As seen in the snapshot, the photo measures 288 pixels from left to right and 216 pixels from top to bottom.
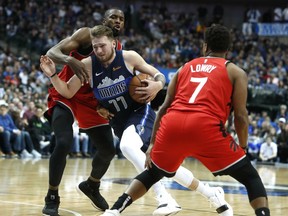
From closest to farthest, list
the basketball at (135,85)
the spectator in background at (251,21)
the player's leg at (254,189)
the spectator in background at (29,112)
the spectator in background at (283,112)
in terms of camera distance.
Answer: the player's leg at (254,189) → the basketball at (135,85) → the spectator in background at (29,112) → the spectator in background at (283,112) → the spectator in background at (251,21)

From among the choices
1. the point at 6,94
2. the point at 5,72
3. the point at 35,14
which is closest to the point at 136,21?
the point at 35,14

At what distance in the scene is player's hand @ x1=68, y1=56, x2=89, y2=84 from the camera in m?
5.94

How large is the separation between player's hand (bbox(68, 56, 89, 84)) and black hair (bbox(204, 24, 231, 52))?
1342 millimetres

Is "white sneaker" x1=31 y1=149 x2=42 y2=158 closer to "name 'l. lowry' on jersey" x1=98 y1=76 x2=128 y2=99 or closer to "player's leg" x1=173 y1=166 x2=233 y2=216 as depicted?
"name 'l. lowry' on jersey" x1=98 y1=76 x2=128 y2=99

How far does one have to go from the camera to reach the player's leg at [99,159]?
673 cm

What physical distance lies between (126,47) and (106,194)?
690 inches

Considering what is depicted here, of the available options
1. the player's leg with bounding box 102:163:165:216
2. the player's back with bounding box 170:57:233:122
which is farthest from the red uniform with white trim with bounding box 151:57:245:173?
the player's leg with bounding box 102:163:165:216

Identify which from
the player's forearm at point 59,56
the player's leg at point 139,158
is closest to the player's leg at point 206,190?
the player's leg at point 139,158

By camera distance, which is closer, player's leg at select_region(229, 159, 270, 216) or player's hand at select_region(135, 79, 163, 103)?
player's leg at select_region(229, 159, 270, 216)

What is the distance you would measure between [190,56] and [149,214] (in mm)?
20468

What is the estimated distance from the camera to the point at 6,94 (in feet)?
57.0

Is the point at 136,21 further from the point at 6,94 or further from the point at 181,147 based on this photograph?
the point at 181,147

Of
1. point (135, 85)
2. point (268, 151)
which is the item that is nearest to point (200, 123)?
point (135, 85)

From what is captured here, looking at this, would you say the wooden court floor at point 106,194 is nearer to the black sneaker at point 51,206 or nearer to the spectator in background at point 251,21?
the black sneaker at point 51,206
